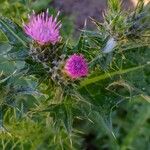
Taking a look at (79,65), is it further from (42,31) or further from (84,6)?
(84,6)

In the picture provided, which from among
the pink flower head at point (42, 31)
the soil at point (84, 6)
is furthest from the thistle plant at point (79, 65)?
the soil at point (84, 6)

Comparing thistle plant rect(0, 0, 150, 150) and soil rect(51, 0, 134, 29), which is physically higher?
soil rect(51, 0, 134, 29)

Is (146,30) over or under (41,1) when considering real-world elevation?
under

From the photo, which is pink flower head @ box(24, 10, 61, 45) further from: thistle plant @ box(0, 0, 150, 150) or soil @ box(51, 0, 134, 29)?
soil @ box(51, 0, 134, 29)

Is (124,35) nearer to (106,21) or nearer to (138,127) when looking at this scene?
(106,21)

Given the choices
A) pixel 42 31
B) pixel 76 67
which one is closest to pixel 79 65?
pixel 76 67

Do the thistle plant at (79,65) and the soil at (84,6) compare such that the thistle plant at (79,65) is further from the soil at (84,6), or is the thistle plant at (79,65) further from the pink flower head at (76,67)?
the soil at (84,6)

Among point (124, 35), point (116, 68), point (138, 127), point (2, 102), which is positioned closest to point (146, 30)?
point (124, 35)

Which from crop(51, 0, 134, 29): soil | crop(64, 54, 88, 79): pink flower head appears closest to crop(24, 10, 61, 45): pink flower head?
crop(64, 54, 88, 79): pink flower head

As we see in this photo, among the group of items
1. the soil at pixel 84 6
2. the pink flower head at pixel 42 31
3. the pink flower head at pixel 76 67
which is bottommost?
the pink flower head at pixel 76 67
